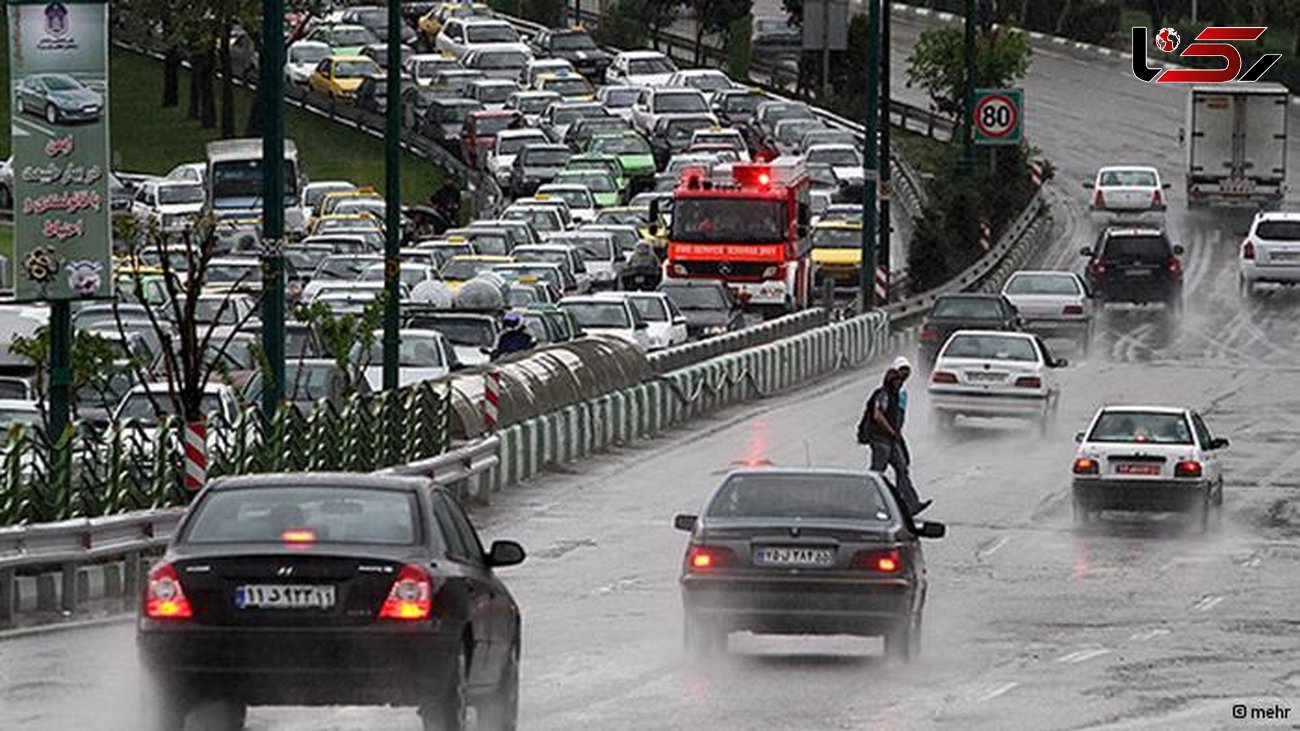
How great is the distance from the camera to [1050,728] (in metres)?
19.6

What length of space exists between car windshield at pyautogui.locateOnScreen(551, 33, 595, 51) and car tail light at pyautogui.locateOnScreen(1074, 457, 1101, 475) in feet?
268

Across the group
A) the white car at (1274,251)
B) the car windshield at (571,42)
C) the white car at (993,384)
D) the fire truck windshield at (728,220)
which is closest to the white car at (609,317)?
the fire truck windshield at (728,220)

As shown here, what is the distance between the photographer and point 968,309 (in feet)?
191

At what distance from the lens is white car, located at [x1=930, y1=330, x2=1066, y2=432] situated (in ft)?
154

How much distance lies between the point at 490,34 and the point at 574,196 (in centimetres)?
3498

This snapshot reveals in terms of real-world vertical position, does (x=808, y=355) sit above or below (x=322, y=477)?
below

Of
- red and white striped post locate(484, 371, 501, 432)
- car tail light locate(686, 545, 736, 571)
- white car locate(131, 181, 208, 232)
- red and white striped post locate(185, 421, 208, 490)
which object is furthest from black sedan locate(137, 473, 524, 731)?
white car locate(131, 181, 208, 232)

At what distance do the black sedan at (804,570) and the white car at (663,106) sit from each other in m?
74.6

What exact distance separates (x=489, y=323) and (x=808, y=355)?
28.1 ft

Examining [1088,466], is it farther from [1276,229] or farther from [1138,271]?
[1276,229]

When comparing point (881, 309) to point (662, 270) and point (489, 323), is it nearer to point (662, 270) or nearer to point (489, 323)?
point (662, 270)

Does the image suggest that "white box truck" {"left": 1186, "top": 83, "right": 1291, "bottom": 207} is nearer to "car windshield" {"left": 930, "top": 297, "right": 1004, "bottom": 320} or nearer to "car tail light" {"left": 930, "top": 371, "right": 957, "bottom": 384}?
"car windshield" {"left": 930, "top": 297, "right": 1004, "bottom": 320}

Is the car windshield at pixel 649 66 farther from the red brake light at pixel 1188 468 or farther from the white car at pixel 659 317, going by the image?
the red brake light at pixel 1188 468

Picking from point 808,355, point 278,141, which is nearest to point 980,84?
point 808,355
